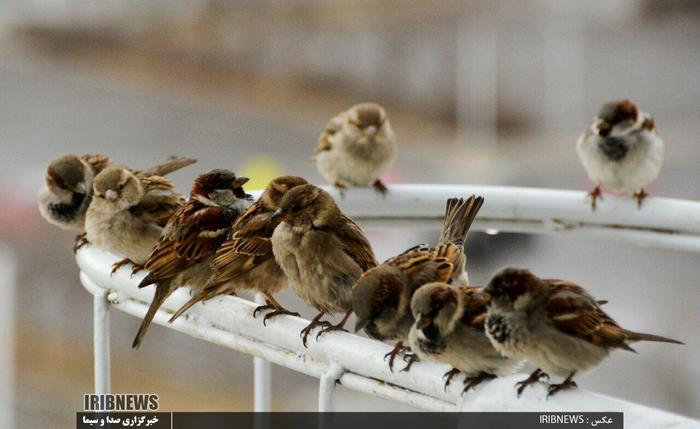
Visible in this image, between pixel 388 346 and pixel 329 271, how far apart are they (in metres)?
0.60

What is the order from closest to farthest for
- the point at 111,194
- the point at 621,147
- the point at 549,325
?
the point at 549,325
the point at 111,194
the point at 621,147

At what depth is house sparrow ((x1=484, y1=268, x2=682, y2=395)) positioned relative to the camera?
138 centimetres

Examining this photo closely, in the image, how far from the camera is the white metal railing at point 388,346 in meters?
1.06

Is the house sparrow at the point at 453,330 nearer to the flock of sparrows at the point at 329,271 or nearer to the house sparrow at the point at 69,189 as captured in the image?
the flock of sparrows at the point at 329,271

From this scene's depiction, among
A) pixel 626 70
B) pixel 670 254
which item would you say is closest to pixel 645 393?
pixel 670 254

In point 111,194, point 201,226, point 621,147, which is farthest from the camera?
point 621,147

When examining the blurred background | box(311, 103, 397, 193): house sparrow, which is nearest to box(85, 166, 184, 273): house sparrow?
box(311, 103, 397, 193): house sparrow

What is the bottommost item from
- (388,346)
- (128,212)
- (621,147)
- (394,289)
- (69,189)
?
(388,346)

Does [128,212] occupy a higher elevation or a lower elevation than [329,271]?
higher

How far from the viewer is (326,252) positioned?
5.93 ft

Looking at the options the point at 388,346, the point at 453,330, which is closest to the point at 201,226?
the point at 453,330

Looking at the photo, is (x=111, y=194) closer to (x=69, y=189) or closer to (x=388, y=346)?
(x=69, y=189)

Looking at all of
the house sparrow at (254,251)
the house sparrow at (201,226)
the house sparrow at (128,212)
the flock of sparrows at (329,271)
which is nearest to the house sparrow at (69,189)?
the flock of sparrows at (329,271)

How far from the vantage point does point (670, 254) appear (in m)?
8.16
